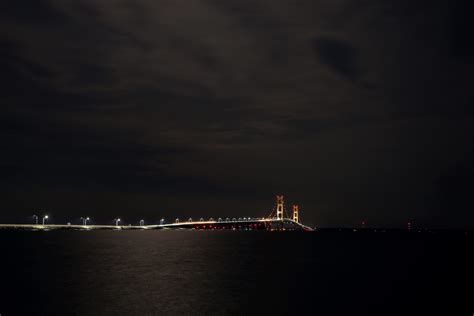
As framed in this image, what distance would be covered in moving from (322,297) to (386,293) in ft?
22.8

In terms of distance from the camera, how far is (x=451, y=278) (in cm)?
6225

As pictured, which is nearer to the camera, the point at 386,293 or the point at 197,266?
the point at 386,293

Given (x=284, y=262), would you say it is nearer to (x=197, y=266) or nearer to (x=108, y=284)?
(x=197, y=266)

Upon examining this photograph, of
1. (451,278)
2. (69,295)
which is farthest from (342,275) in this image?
(69,295)

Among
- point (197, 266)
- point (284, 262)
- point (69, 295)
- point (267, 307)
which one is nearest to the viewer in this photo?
point (267, 307)

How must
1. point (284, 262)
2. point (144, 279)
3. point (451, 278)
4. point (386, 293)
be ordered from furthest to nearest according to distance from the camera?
point (284, 262) < point (451, 278) < point (144, 279) < point (386, 293)

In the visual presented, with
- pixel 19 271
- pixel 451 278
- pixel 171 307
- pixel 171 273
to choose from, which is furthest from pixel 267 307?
pixel 19 271

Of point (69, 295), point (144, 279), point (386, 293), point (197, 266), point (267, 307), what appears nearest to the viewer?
point (267, 307)

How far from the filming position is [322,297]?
4644cm

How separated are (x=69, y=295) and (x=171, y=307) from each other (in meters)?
10.5

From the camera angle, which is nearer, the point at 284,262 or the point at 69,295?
the point at 69,295

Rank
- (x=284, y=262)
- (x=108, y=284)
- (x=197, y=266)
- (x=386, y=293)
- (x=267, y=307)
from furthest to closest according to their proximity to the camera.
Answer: (x=284, y=262) → (x=197, y=266) → (x=108, y=284) → (x=386, y=293) → (x=267, y=307)

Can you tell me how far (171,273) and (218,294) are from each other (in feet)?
56.9

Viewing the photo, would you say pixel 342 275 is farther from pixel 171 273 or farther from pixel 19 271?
pixel 19 271
